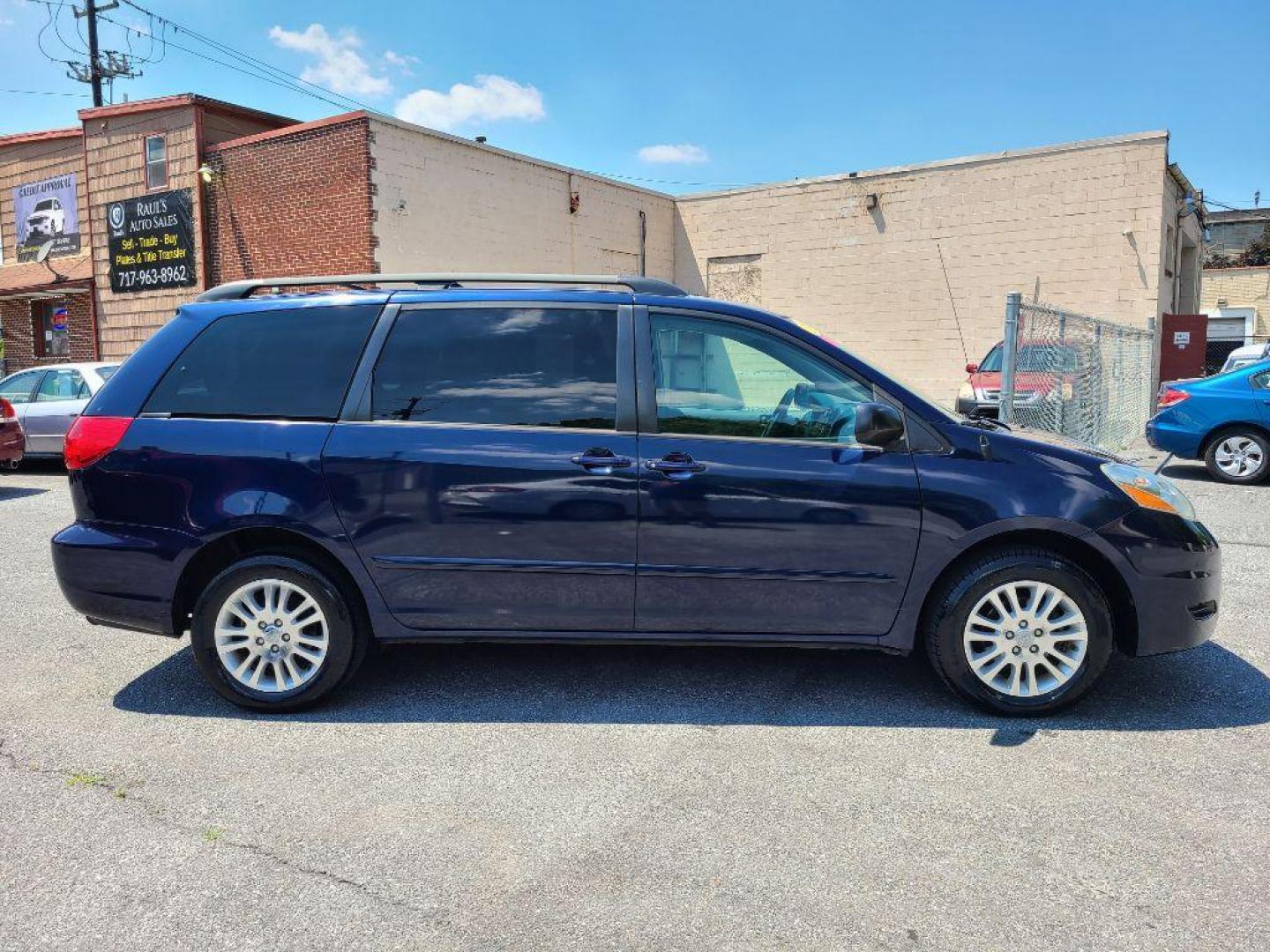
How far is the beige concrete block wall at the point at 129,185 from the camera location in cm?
1744

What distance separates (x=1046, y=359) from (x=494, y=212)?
10695 mm

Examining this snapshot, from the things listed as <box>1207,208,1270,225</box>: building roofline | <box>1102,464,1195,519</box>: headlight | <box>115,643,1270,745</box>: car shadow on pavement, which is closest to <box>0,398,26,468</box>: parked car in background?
<box>115,643,1270,745</box>: car shadow on pavement

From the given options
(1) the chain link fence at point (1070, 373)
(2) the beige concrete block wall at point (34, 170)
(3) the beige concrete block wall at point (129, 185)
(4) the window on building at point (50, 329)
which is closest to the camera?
(1) the chain link fence at point (1070, 373)

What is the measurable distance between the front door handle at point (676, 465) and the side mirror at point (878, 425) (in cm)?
67

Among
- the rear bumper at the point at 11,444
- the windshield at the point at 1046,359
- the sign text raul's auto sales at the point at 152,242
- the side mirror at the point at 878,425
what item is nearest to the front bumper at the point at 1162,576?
the side mirror at the point at 878,425

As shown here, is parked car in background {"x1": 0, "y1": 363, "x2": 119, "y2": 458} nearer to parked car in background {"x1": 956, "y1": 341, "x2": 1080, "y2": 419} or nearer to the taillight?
the taillight

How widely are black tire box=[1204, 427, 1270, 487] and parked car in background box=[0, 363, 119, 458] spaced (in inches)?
537

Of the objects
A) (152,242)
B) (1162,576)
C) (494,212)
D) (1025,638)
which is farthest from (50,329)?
(1162,576)

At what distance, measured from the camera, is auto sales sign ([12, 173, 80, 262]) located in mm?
20281

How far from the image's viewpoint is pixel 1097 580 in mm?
3898

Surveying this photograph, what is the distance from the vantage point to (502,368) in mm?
3912

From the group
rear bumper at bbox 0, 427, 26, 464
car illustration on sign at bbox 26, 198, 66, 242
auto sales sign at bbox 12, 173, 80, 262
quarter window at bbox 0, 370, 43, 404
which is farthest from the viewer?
car illustration on sign at bbox 26, 198, 66, 242

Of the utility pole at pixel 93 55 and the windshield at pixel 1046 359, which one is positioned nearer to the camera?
the windshield at pixel 1046 359

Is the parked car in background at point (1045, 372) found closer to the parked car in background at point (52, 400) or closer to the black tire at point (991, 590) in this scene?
the black tire at point (991, 590)
